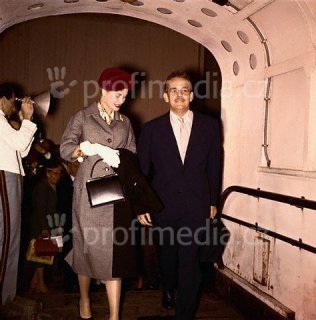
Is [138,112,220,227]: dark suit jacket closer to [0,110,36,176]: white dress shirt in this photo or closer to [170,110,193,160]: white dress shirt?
[170,110,193,160]: white dress shirt

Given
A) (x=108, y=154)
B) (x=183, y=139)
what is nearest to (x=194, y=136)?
(x=183, y=139)

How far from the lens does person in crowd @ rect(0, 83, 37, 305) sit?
3420 millimetres

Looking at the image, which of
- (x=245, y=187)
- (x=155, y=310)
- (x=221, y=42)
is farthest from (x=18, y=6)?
(x=155, y=310)

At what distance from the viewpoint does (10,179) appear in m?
3.47

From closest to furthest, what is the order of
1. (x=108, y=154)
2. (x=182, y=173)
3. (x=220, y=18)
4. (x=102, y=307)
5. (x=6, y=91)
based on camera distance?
(x=108, y=154) < (x=6, y=91) < (x=182, y=173) < (x=102, y=307) < (x=220, y=18)

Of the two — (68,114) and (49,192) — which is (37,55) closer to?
(68,114)

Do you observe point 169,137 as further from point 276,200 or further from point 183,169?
point 276,200

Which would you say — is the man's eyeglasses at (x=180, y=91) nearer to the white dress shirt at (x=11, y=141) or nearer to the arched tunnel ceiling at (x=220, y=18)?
the arched tunnel ceiling at (x=220, y=18)

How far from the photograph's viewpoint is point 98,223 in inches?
136

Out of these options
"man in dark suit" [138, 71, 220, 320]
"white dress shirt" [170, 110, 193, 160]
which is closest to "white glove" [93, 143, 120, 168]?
"man in dark suit" [138, 71, 220, 320]

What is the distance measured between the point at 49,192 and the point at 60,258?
0.84 metres

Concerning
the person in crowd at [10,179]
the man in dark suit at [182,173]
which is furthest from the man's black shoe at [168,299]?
the person in crowd at [10,179]

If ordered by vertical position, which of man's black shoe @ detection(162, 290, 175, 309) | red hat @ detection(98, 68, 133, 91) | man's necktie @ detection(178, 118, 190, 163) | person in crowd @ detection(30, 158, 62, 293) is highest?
red hat @ detection(98, 68, 133, 91)

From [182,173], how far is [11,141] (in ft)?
4.74
